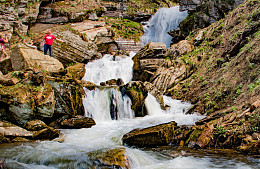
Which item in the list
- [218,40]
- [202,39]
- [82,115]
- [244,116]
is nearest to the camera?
[244,116]

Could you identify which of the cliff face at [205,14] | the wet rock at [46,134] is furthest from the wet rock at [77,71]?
the cliff face at [205,14]

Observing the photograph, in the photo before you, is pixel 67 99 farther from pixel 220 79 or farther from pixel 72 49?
pixel 72 49

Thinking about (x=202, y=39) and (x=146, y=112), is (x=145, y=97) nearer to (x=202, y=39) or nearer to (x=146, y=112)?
(x=146, y=112)

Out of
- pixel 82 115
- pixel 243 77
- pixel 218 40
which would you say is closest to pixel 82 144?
pixel 82 115

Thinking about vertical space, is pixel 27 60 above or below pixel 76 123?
above

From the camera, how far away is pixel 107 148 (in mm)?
5500

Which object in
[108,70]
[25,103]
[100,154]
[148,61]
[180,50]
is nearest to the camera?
[100,154]

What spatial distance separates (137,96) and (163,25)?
51.5 feet

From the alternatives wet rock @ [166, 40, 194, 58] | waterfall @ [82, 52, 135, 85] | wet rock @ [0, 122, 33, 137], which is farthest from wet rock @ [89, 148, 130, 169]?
wet rock @ [166, 40, 194, 58]

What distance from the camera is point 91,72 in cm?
1587

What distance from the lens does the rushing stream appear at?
4.91 metres

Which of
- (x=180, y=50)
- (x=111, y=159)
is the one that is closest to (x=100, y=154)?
(x=111, y=159)

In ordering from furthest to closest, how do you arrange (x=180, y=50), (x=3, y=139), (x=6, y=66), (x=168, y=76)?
(x=180, y=50), (x=168, y=76), (x=6, y=66), (x=3, y=139)

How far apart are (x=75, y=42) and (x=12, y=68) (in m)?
6.06
